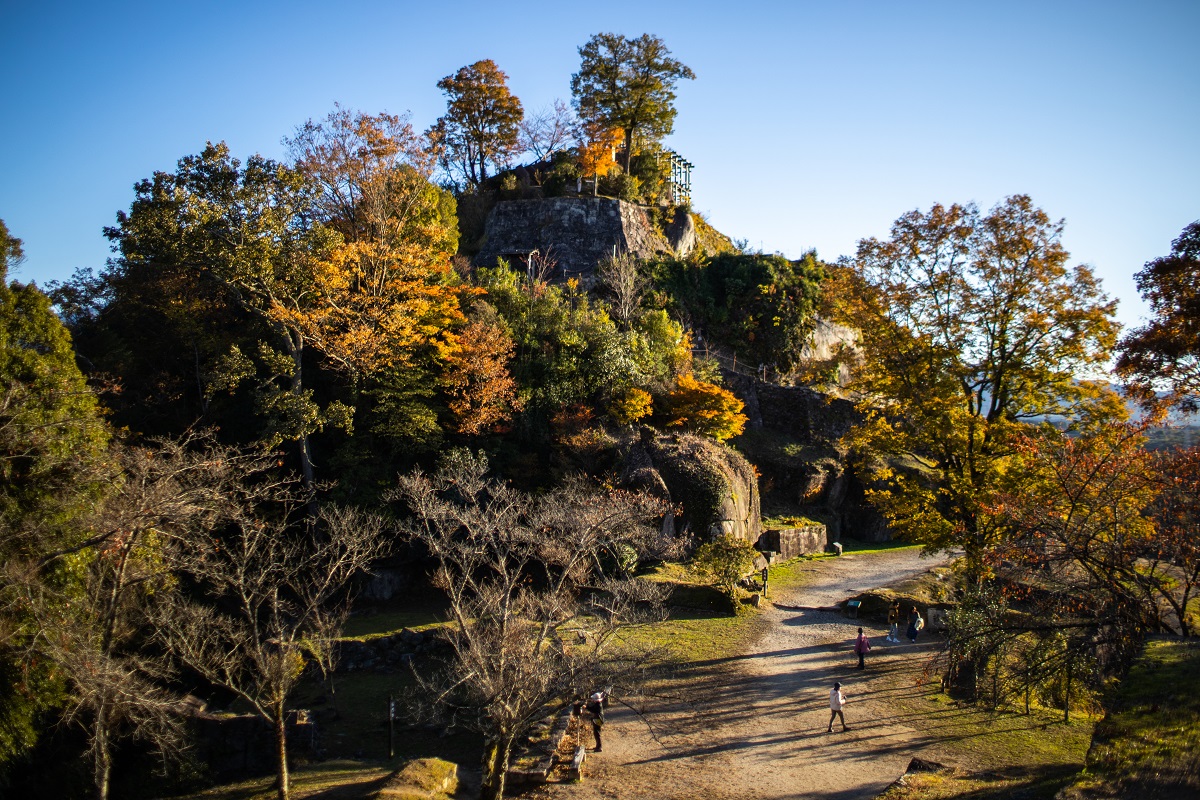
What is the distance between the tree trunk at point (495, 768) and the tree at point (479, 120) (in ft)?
106

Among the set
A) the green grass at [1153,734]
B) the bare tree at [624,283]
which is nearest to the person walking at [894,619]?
the green grass at [1153,734]

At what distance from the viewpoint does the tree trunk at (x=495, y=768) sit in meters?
10.2

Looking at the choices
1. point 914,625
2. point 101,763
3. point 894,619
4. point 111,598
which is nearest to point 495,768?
point 101,763

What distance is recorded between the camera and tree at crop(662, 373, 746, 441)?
84.4 feet

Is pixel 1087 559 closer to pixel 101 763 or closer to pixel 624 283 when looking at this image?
pixel 101 763

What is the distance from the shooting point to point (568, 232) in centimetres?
3544

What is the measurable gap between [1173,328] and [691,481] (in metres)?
13.8

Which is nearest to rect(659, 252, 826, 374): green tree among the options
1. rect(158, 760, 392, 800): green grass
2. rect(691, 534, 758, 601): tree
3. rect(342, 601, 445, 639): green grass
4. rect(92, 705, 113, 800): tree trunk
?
rect(691, 534, 758, 601): tree

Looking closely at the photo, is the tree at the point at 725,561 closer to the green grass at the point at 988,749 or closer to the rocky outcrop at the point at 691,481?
the rocky outcrop at the point at 691,481

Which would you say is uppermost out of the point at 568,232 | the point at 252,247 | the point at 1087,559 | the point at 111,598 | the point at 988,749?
the point at 568,232

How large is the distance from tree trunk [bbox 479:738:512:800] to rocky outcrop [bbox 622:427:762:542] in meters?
11.6

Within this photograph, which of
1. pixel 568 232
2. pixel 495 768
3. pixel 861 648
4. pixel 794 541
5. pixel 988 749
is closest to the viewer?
pixel 495 768

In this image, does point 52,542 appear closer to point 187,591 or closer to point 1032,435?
point 187,591

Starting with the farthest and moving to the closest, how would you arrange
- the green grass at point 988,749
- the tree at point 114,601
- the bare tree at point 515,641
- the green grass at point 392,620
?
the green grass at point 392,620 → the tree at point 114,601 → the bare tree at point 515,641 → the green grass at point 988,749
